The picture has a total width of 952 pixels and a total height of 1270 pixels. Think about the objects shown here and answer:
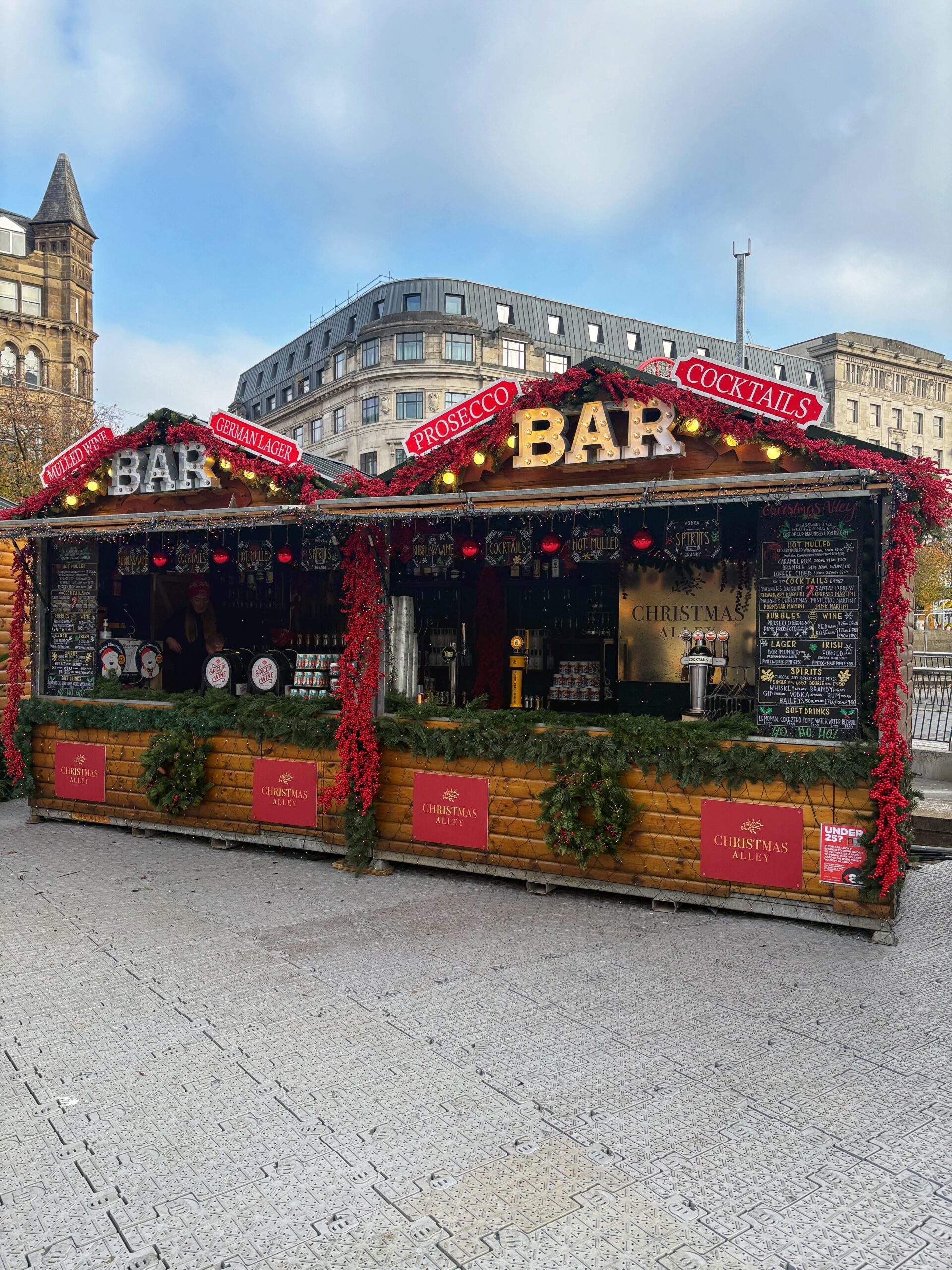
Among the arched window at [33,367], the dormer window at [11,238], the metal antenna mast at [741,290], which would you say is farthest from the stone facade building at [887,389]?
the dormer window at [11,238]

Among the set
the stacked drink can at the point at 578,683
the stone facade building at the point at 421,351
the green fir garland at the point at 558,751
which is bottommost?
the green fir garland at the point at 558,751

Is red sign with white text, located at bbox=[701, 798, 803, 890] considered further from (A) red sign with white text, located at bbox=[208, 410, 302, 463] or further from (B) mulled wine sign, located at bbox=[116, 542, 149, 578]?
(B) mulled wine sign, located at bbox=[116, 542, 149, 578]

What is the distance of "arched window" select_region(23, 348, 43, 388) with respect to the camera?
2009 inches

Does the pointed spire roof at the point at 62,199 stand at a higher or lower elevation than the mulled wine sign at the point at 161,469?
higher

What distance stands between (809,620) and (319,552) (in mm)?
5253

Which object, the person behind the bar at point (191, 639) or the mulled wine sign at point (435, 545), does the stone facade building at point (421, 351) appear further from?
the mulled wine sign at point (435, 545)

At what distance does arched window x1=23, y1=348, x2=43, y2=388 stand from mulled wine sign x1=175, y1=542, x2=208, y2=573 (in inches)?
1936

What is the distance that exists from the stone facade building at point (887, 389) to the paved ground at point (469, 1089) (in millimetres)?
58759

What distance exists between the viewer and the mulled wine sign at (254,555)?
9.59m

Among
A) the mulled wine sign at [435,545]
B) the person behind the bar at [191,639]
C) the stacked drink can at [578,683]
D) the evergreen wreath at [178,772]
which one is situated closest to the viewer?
the mulled wine sign at [435,545]

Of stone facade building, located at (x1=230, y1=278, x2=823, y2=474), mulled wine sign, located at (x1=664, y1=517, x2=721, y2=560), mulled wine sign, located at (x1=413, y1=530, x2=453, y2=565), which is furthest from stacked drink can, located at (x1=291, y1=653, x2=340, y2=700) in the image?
stone facade building, located at (x1=230, y1=278, x2=823, y2=474)

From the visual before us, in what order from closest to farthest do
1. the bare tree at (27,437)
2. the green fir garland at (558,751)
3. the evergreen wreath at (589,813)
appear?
the green fir garland at (558,751)
the evergreen wreath at (589,813)
the bare tree at (27,437)

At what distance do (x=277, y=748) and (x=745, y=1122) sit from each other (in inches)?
233

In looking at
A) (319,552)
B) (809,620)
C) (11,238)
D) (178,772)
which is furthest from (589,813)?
(11,238)
